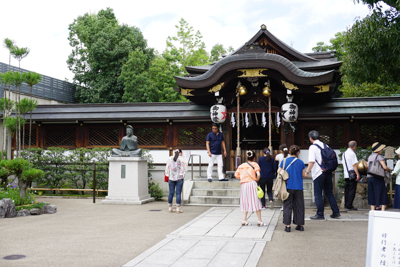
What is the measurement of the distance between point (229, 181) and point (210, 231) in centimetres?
497

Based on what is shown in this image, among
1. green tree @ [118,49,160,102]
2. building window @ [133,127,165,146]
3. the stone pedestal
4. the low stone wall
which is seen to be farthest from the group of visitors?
green tree @ [118,49,160,102]

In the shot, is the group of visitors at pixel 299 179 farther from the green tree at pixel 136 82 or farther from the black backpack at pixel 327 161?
the green tree at pixel 136 82

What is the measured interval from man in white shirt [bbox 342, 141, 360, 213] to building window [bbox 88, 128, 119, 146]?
886cm

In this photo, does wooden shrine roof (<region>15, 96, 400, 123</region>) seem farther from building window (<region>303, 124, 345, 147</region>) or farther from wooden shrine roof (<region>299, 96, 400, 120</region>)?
building window (<region>303, 124, 345, 147</region>)

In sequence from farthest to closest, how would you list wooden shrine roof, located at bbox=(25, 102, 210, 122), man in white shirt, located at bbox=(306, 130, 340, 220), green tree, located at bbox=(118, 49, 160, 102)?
green tree, located at bbox=(118, 49, 160, 102) → wooden shrine roof, located at bbox=(25, 102, 210, 122) → man in white shirt, located at bbox=(306, 130, 340, 220)

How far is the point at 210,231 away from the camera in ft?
23.2

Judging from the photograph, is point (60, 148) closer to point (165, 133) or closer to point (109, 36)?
point (165, 133)

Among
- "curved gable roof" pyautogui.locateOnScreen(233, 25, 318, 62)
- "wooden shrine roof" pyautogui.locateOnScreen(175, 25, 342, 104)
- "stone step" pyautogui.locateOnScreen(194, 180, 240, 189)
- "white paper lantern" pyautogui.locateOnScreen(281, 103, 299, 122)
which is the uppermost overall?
"curved gable roof" pyautogui.locateOnScreen(233, 25, 318, 62)

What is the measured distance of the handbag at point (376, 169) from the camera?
27.3 ft

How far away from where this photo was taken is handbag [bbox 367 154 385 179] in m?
8.33

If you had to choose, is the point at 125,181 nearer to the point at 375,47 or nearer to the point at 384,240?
the point at 375,47

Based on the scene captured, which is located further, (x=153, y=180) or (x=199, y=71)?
(x=199, y=71)

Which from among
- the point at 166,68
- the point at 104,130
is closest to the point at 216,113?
the point at 104,130

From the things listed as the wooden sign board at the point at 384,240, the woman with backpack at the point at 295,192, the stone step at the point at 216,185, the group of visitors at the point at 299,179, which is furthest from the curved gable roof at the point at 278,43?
the wooden sign board at the point at 384,240
